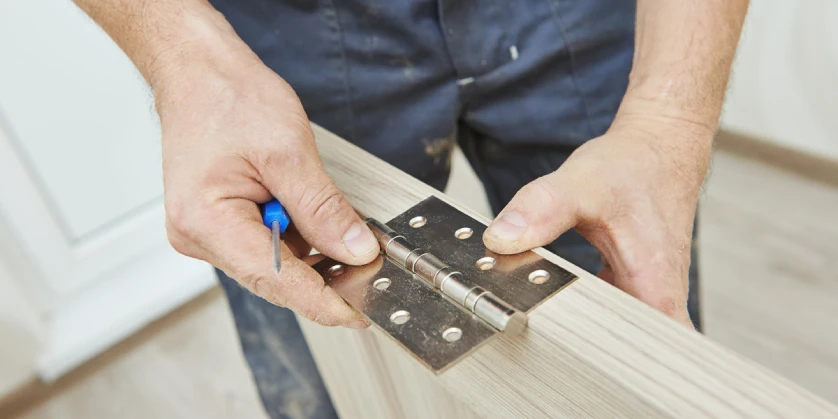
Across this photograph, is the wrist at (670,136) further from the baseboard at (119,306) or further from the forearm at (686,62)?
the baseboard at (119,306)

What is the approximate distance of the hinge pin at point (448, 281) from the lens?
381mm

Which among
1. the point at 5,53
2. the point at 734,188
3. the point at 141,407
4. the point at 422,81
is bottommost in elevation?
the point at 141,407

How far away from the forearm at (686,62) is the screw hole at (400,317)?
0.96 ft

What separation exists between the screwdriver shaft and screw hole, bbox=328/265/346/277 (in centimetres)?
4

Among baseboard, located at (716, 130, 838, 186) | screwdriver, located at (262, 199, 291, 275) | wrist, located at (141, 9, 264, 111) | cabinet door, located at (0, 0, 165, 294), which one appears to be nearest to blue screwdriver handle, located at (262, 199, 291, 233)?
screwdriver, located at (262, 199, 291, 275)

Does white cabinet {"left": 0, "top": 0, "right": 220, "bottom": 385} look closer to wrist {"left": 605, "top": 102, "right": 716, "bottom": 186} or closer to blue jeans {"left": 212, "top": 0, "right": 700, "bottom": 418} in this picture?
blue jeans {"left": 212, "top": 0, "right": 700, "bottom": 418}

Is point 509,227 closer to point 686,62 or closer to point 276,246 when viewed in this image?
point 276,246

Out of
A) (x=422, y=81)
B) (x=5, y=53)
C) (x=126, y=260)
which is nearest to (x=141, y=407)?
(x=126, y=260)

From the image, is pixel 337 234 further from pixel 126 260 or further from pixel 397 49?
pixel 126 260

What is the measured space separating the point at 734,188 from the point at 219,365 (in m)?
1.36

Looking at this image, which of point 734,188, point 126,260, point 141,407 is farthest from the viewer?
point 734,188

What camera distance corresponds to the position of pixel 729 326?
144 centimetres

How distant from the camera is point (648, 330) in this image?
37 centimetres

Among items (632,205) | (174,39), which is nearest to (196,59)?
(174,39)
